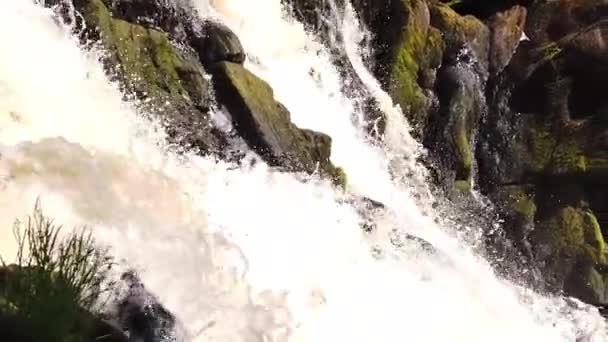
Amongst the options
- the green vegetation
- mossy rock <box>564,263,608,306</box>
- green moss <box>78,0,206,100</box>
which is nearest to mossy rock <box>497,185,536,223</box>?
mossy rock <box>564,263,608,306</box>

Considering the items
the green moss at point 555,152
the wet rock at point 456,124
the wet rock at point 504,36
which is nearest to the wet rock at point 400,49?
the wet rock at point 456,124

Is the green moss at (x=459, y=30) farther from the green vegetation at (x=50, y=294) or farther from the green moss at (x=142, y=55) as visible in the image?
the green vegetation at (x=50, y=294)

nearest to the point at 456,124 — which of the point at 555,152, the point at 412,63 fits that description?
the point at 412,63

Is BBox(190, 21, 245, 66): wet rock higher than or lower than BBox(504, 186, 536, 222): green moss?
lower

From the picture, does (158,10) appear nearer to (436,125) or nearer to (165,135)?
(165,135)

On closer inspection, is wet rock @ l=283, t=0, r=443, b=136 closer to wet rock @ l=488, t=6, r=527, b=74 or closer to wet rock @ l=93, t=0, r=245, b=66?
wet rock @ l=488, t=6, r=527, b=74

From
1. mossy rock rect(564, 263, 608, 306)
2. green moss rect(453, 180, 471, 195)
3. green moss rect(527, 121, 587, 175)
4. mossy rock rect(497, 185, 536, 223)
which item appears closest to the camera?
green moss rect(453, 180, 471, 195)

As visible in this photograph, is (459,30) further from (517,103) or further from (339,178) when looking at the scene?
(339,178)
